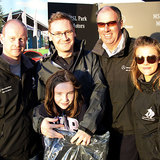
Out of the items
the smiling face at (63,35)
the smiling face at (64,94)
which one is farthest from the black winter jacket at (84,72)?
the smiling face at (64,94)

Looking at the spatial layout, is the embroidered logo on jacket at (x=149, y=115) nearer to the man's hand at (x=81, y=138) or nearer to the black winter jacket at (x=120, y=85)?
the black winter jacket at (x=120, y=85)

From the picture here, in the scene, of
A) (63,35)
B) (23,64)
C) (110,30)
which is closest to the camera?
(63,35)

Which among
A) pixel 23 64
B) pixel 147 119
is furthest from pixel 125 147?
pixel 23 64

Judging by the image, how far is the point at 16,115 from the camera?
1.97 meters

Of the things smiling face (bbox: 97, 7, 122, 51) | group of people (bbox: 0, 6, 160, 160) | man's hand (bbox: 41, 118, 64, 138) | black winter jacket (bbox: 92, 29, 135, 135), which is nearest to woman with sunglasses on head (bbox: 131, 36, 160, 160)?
group of people (bbox: 0, 6, 160, 160)

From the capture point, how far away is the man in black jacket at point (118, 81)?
2207 mm

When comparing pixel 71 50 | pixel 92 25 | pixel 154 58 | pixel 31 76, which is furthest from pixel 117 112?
pixel 92 25

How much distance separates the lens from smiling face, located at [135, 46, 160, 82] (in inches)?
79.3

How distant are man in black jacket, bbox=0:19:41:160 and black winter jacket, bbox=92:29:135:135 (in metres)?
0.91

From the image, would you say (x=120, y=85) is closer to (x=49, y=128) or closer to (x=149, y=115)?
(x=149, y=115)

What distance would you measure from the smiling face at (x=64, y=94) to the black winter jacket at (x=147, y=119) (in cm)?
73

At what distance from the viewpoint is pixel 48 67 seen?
2.11 m

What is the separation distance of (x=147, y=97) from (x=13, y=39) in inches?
61.9

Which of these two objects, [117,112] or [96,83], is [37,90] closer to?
[96,83]
